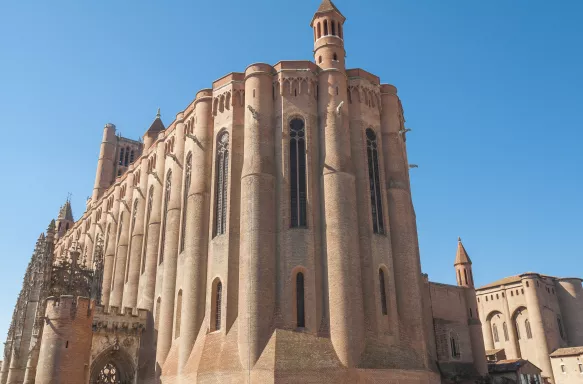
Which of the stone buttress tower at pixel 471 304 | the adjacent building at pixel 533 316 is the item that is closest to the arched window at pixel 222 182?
the stone buttress tower at pixel 471 304

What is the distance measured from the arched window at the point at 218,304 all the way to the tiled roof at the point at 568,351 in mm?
38541

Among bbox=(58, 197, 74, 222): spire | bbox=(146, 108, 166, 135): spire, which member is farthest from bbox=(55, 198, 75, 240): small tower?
bbox=(146, 108, 166, 135): spire

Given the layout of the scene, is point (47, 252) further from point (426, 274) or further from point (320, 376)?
point (426, 274)

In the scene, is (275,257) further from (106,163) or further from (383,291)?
(106,163)

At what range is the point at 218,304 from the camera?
90.0 ft

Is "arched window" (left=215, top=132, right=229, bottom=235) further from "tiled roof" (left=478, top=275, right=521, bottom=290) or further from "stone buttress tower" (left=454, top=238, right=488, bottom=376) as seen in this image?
"tiled roof" (left=478, top=275, right=521, bottom=290)

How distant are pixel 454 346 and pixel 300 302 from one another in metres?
18.2

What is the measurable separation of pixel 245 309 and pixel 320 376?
4559mm

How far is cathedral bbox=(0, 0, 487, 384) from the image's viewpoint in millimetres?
25219

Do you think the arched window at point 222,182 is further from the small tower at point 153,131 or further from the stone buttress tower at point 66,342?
the small tower at point 153,131

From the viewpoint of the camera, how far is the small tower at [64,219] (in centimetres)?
7600

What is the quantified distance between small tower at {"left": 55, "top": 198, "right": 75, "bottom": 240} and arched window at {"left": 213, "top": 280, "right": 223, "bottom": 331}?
54.2 m

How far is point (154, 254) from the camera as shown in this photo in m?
36.3

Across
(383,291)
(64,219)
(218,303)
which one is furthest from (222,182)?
(64,219)
